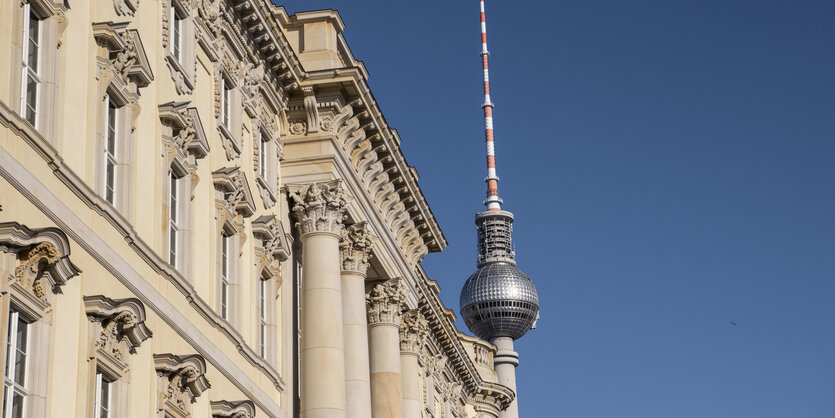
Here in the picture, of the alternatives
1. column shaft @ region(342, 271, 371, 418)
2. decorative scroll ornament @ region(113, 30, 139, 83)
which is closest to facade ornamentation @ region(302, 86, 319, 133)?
column shaft @ region(342, 271, 371, 418)

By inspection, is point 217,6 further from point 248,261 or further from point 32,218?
point 32,218

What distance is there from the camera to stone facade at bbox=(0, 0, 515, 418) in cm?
2334

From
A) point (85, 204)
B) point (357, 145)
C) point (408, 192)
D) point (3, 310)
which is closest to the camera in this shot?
point (3, 310)

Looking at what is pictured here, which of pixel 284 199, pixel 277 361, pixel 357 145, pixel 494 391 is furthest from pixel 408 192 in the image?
pixel 494 391

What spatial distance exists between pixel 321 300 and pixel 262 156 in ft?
14.3

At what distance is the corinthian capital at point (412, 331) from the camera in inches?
2105

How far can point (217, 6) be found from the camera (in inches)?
1395

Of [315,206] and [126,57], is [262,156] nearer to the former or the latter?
[315,206]

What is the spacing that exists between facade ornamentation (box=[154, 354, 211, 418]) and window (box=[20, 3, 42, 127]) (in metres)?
6.11

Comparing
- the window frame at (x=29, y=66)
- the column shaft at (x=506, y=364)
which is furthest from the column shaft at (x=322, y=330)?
the column shaft at (x=506, y=364)

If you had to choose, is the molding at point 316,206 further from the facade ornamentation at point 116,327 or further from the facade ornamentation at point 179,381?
the facade ornamentation at point 116,327

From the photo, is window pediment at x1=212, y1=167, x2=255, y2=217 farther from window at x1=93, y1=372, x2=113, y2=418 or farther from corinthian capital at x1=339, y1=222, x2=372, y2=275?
window at x1=93, y1=372, x2=113, y2=418

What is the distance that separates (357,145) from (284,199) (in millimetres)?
4195

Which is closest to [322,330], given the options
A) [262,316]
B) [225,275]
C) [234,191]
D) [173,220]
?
[262,316]
